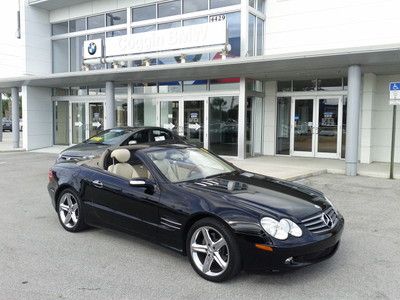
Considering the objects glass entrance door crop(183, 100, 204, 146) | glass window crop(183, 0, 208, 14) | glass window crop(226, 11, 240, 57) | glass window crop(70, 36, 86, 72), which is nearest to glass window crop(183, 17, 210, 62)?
glass window crop(183, 0, 208, 14)

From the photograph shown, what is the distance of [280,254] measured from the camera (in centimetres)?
397

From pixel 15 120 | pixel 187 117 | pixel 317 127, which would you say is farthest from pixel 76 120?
pixel 317 127

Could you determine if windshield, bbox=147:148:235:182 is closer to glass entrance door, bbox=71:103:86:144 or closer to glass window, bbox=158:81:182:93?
glass window, bbox=158:81:182:93

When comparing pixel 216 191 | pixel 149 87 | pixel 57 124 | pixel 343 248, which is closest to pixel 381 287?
pixel 343 248

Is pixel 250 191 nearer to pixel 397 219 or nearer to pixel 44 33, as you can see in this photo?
pixel 397 219

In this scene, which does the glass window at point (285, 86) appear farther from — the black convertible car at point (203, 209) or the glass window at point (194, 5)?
the black convertible car at point (203, 209)

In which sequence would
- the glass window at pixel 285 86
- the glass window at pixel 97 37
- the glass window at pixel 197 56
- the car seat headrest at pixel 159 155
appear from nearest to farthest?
1. the car seat headrest at pixel 159 155
2. the glass window at pixel 197 56
3. the glass window at pixel 285 86
4. the glass window at pixel 97 37

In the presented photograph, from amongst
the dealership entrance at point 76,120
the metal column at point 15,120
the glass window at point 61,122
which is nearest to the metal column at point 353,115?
the dealership entrance at point 76,120

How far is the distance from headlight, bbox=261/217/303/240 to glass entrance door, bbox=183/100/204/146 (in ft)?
42.5

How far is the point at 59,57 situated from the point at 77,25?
2203 mm

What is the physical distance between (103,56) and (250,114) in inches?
274

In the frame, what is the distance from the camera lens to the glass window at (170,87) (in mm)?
17850

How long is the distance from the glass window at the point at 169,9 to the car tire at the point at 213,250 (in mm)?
14815

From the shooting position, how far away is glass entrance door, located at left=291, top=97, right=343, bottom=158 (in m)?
15.8
